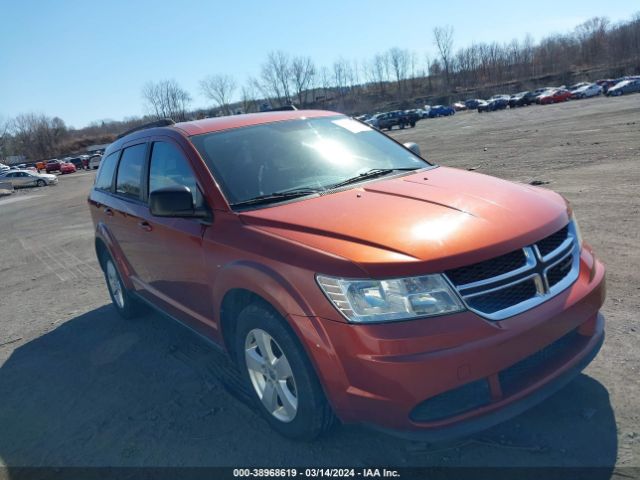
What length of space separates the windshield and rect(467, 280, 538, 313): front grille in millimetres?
1434

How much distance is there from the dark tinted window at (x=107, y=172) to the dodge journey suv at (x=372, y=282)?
181cm

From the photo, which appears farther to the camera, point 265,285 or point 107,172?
point 107,172

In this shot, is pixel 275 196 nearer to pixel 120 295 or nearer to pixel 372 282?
pixel 372 282

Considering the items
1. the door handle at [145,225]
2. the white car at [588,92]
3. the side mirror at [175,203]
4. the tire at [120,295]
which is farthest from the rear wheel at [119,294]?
the white car at [588,92]

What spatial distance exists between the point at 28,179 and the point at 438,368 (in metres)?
48.1

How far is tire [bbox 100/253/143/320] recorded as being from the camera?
5430mm

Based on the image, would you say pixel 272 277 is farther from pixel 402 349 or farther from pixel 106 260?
pixel 106 260

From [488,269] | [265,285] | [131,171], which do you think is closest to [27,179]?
[131,171]

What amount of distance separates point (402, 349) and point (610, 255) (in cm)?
401

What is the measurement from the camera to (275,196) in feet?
A: 11.1

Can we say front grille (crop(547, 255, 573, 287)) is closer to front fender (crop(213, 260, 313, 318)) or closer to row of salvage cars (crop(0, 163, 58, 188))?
front fender (crop(213, 260, 313, 318))

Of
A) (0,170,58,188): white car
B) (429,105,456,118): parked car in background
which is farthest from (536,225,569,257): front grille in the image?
(429,105,456,118): parked car in background

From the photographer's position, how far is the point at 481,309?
2414 millimetres

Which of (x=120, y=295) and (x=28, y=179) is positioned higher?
(x=120, y=295)
